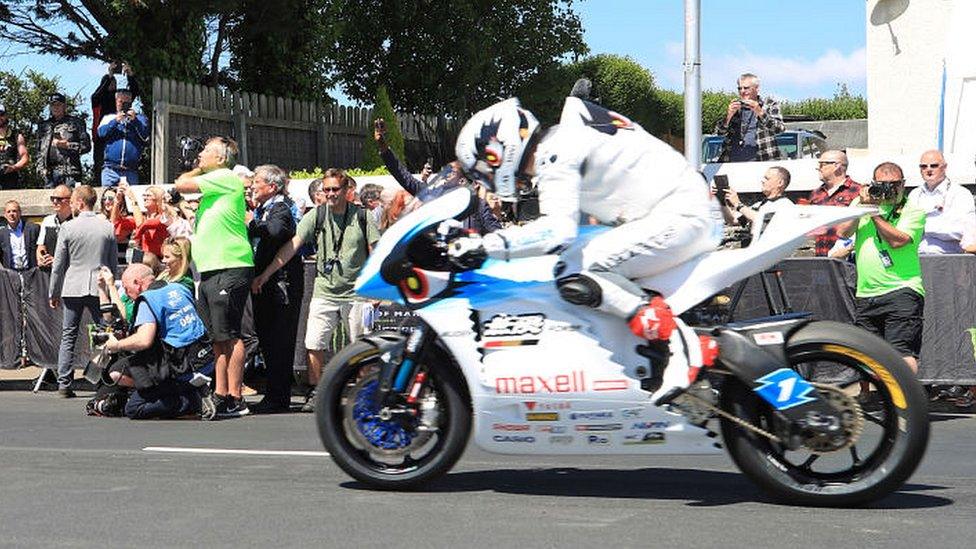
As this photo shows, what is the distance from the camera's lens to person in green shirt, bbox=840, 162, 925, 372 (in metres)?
11.2

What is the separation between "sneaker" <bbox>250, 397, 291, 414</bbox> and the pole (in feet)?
15.4

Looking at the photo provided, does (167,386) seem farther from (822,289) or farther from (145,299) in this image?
(822,289)

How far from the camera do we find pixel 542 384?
733 centimetres

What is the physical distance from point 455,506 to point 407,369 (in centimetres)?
70

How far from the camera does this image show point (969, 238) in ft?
40.0

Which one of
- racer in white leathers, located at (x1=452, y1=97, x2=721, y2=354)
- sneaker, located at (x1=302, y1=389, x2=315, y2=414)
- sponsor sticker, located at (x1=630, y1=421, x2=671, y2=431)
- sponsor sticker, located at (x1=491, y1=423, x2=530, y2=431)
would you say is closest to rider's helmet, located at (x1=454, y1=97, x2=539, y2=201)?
racer in white leathers, located at (x1=452, y1=97, x2=721, y2=354)

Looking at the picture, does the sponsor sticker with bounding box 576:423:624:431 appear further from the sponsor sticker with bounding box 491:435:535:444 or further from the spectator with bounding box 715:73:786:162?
the spectator with bounding box 715:73:786:162

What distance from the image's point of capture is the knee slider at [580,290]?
23.5 feet

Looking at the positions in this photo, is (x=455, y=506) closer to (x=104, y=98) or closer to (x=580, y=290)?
(x=580, y=290)

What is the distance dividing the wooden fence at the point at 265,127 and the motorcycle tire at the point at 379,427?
1504 cm

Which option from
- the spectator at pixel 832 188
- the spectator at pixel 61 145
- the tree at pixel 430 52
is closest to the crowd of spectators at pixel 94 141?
the spectator at pixel 61 145

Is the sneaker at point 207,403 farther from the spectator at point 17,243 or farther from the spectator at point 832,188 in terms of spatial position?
the spectator at point 17,243

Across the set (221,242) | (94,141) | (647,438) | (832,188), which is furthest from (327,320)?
(94,141)

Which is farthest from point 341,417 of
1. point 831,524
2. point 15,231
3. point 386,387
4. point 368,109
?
point 368,109
